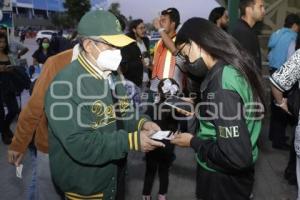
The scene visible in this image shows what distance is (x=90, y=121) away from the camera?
7.52ft

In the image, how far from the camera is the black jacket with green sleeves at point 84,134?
88.5 inches

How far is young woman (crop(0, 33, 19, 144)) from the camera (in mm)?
6844

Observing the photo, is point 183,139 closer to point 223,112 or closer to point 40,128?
point 223,112

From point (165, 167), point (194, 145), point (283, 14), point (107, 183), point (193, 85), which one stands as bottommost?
point (165, 167)

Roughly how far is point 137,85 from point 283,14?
515 centimetres

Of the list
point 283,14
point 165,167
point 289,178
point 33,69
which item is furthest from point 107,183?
point 33,69

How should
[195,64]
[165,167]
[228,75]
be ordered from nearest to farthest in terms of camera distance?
[228,75]
[195,64]
[165,167]

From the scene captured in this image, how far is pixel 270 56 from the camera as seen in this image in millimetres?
6930

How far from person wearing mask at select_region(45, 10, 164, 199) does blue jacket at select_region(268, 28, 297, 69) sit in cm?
478

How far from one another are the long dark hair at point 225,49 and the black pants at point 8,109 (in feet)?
17.2

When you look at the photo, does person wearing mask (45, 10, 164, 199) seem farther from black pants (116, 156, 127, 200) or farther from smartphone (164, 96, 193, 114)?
smartphone (164, 96, 193, 114)

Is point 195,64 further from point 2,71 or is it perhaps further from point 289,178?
point 2,71

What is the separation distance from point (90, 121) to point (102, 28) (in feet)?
1.77

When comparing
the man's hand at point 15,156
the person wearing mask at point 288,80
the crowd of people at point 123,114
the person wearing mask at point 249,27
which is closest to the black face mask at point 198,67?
the crowd of people at point 123,114
